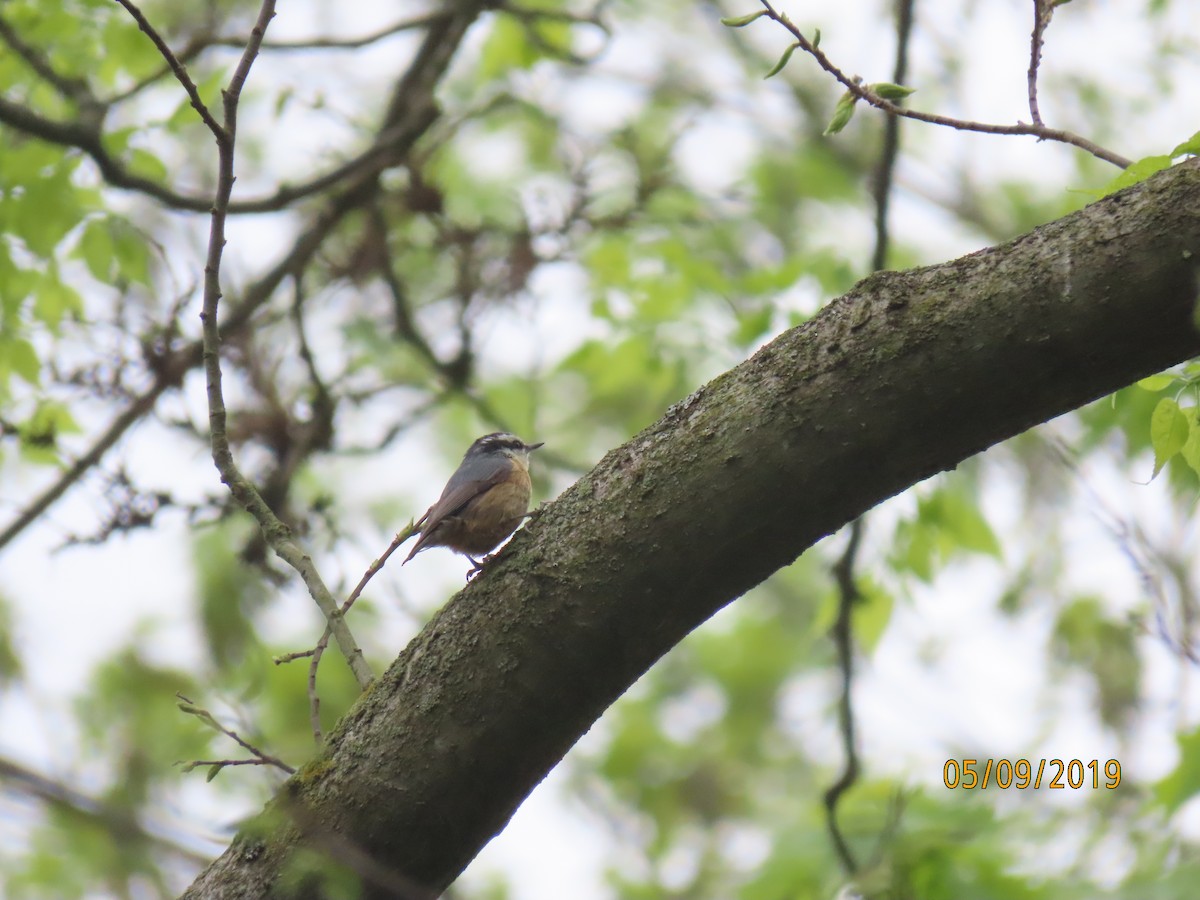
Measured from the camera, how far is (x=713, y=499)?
98.1 inches

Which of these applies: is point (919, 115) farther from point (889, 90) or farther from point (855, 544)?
point (855, 544)

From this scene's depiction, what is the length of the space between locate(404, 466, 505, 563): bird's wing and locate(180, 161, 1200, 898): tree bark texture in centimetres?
183

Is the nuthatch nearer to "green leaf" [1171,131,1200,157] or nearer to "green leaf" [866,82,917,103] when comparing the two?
"green leaf" [866,82,917,103]

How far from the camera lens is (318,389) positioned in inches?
235

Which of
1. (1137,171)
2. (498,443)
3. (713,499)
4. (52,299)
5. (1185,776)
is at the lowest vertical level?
(713,499)

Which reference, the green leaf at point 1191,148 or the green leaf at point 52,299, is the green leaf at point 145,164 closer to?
the green leaf at point 52,299

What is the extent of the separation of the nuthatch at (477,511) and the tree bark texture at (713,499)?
1.84m

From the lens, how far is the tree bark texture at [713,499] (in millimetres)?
2381

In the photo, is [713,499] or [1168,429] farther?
[1168,429]

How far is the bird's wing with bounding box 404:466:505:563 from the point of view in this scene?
4582 mm

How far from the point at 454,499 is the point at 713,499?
2.30m

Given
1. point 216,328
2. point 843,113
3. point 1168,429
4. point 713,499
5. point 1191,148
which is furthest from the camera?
point 216,328

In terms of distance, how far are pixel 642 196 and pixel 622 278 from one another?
62cm

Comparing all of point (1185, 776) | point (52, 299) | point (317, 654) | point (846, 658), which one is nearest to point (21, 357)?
point (52, 299)
